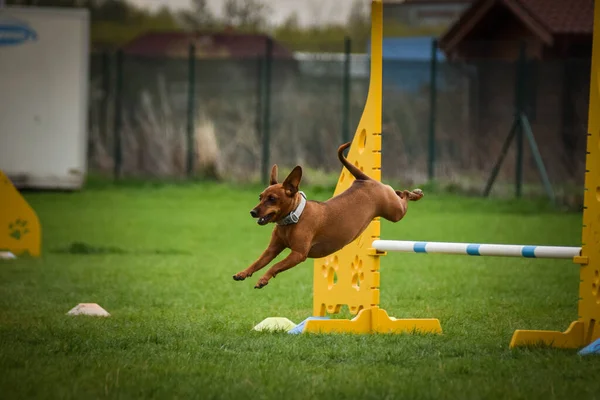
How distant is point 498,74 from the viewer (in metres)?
19.7

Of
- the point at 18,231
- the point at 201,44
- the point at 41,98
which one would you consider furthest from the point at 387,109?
the point at 201,44

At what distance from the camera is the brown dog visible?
20.0 feet

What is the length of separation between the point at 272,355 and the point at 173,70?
16.3 meters

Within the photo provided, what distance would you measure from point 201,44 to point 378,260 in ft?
95.0

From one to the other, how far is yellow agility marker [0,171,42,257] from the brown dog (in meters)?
6.08

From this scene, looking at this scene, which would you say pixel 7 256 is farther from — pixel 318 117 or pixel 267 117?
pixel 318 117

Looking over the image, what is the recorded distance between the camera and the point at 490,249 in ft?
21.8

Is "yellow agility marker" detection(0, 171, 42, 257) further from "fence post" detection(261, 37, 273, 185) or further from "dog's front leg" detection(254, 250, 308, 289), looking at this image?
"fence post" detection(261, 37, 273, 185)

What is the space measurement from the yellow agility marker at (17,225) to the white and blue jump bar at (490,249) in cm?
586

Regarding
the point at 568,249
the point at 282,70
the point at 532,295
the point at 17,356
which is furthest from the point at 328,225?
the point at 282,70

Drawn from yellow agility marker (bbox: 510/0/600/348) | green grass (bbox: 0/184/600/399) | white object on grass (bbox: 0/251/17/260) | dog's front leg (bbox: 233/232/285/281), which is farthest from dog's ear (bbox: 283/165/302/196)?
white object on grass (bbox: 0/251/17/260)

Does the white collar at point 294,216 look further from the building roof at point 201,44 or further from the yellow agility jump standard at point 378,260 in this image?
the building roof at point 201,44

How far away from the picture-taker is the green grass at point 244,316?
17.4 feet

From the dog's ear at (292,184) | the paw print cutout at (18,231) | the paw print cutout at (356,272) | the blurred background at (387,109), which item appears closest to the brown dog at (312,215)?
the dog's ear at (292,184)
